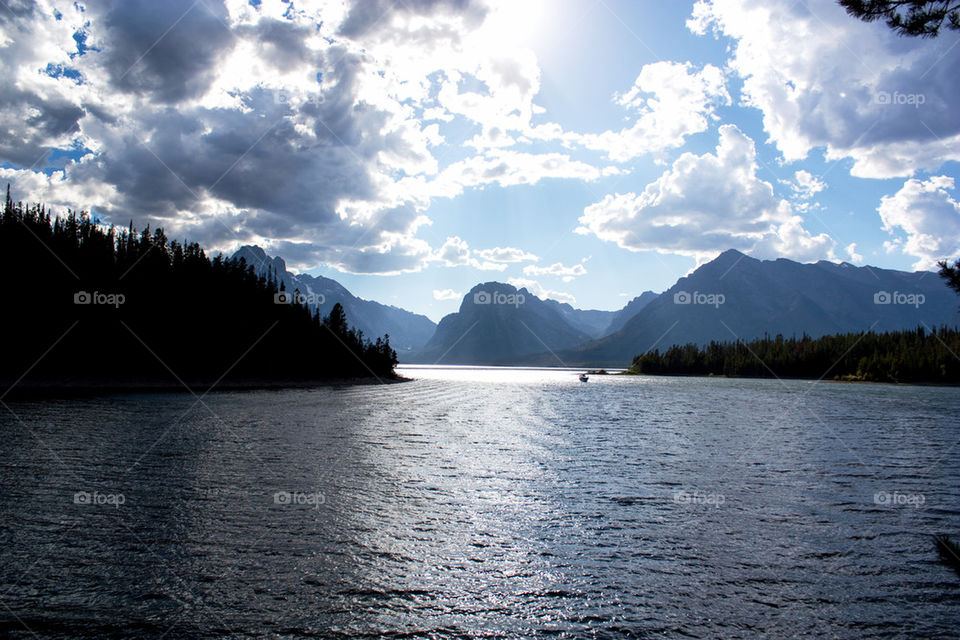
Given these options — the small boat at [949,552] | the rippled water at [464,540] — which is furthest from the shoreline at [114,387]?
the small boat at [949,552]

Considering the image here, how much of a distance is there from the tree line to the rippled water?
99366 millimetres

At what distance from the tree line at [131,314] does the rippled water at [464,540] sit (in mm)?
99366

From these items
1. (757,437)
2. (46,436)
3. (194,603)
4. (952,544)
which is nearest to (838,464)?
(757,437)

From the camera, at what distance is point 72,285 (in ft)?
440

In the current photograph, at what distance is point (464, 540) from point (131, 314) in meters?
155

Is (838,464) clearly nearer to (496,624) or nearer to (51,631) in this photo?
(496,624)

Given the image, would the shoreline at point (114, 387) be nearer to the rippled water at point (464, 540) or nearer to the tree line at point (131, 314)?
the tree line at point (131, 314)

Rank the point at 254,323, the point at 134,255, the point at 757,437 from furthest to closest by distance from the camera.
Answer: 1. the point at 254,323
2. the point at 134,255
3. the point at 757,437

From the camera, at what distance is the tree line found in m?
123

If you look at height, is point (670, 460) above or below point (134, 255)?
below

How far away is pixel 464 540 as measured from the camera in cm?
1925

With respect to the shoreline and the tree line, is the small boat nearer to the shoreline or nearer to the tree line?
the shoreline

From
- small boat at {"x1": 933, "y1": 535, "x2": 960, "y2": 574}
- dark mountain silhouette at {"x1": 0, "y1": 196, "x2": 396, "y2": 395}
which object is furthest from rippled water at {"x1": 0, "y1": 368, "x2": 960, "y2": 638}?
dark mountain silhouette at {"x1": 0, "y1": 196, "x2": 396, "y2": 395}

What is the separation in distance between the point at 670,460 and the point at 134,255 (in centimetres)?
16405
